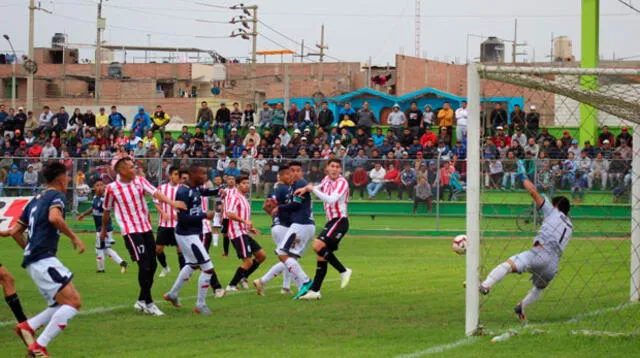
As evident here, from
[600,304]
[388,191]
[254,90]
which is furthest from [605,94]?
[254,90]

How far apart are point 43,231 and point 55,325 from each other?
976 mm

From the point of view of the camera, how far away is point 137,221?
14.2m

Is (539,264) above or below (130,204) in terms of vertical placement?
below

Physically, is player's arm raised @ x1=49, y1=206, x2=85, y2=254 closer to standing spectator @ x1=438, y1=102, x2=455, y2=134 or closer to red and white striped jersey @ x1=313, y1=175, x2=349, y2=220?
red and white striped jersey @ x1=313, y1=175, x2=349, y2=220

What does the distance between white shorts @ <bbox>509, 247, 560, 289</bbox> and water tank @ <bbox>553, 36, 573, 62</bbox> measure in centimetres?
5547

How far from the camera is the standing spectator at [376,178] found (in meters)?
31.7

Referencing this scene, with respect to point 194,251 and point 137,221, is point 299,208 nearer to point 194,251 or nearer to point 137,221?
point 194,251

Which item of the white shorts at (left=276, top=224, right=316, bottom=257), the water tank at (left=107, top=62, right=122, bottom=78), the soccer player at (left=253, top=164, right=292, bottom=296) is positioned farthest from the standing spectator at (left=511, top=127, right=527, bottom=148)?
the water tank at (left=107, top=62, right=122, bottom=78)

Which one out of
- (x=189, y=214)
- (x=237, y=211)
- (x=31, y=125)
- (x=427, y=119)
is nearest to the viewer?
(x=189, y=214)

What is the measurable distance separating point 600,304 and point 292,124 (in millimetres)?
24752

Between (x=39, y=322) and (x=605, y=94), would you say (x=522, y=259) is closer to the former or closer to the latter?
(x=605, y=94)

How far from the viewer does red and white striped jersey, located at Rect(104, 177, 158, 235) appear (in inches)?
557

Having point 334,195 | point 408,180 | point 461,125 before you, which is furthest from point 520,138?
point 334,195

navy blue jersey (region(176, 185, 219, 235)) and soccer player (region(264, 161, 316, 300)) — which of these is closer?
navy blue jersey (region(176, 185, 219, 235))
